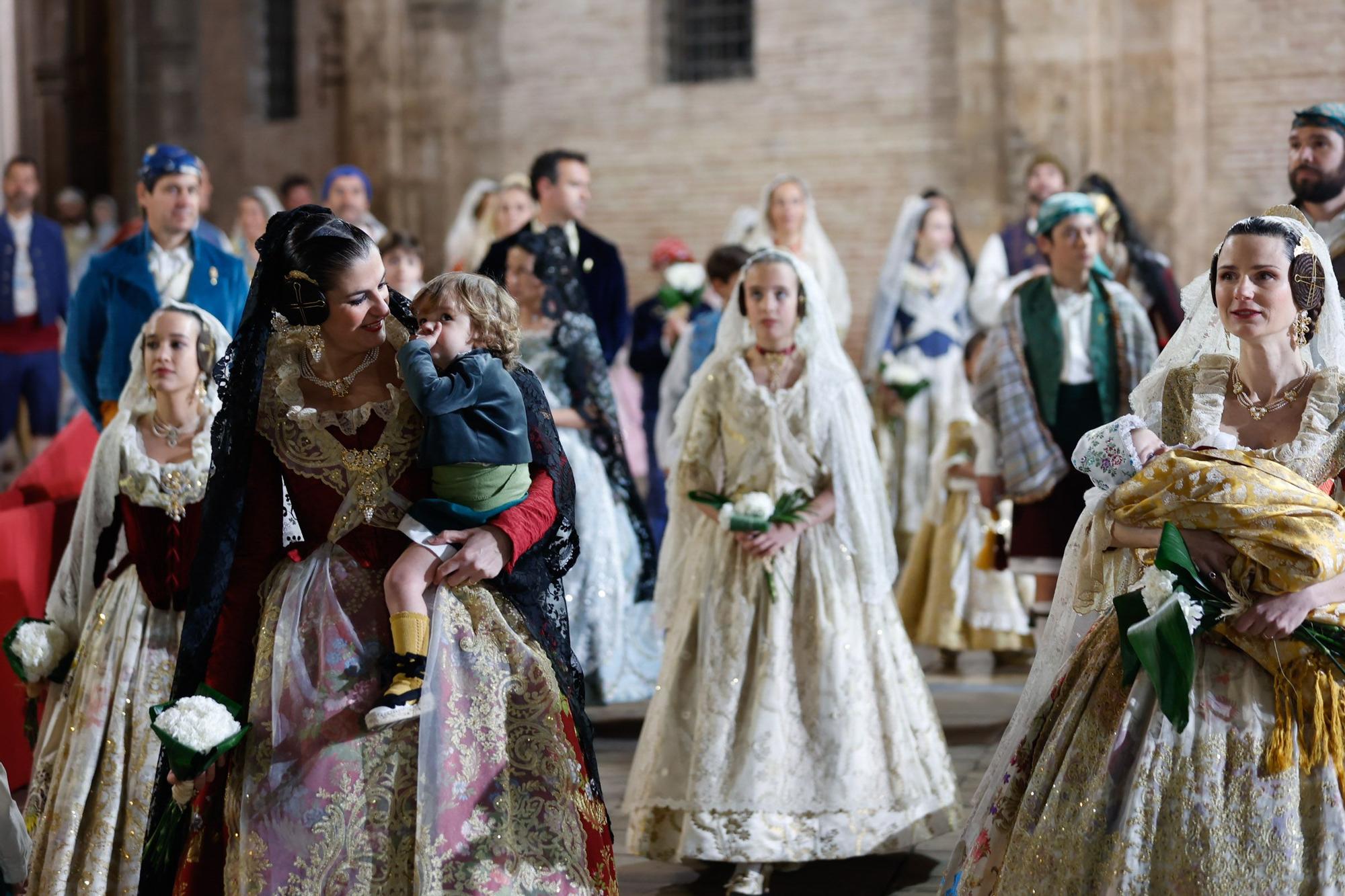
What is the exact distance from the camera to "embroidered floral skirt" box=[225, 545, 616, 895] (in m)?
2.98

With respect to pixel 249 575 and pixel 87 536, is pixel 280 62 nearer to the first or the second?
pixel 87 536

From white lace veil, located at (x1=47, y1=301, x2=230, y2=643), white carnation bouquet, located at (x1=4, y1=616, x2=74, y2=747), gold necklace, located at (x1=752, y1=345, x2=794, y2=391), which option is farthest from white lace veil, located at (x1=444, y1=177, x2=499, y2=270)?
white carnation bouquet, located at (x1=4, y1=616, x2=74, y2=747)

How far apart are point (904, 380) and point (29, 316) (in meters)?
5.42

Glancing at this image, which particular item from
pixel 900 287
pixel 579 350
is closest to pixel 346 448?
pixel 579 350

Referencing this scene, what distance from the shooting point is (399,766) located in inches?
120

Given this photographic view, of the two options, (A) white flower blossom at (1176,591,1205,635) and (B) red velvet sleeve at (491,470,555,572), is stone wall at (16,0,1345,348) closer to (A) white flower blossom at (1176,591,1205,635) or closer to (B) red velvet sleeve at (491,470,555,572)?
(A) white flower blossom at (1176,591,1205,635)

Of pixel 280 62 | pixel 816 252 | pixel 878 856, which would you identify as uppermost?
pixel 280 62

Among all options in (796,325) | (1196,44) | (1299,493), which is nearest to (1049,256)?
(796,325)

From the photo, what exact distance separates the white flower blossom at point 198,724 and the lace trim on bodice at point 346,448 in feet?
1.33

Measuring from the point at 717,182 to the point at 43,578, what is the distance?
888cm

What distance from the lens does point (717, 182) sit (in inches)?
540

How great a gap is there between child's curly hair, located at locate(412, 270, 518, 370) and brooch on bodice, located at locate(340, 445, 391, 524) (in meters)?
0.32

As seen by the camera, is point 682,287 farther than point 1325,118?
Yes

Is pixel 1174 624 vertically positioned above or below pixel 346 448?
below
